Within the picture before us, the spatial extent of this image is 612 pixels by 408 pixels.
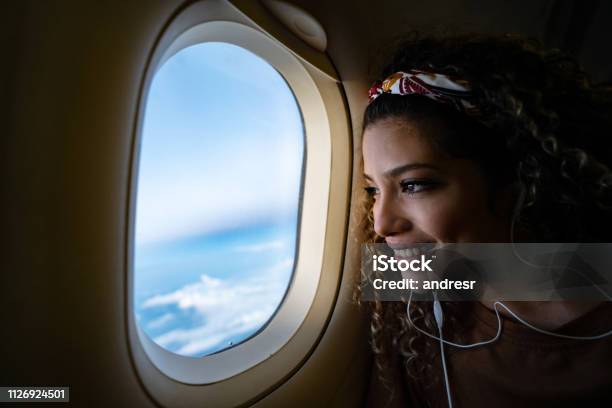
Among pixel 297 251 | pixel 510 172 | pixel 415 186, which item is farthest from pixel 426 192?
pixel 297 251

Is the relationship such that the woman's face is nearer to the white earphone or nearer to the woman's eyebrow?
the woman's eyebrow

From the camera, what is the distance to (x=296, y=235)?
149cm

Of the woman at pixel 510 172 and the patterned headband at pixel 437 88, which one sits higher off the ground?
the patterned headband at pixel 437 88

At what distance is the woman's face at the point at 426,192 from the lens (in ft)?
2.99

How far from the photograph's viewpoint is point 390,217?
39.0 inches

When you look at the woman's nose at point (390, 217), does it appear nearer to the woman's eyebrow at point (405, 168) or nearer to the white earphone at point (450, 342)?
the woman's eyebrow at point (405, 168)

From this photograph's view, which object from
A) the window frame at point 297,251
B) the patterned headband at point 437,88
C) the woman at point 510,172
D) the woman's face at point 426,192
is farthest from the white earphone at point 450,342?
the patterned headband at point 437,88

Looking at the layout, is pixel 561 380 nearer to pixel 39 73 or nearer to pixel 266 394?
pixel 266 394

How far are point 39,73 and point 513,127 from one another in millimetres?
906

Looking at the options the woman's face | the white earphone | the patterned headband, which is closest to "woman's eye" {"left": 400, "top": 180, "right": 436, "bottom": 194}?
the woman's face

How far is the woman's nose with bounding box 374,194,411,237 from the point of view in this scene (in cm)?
98

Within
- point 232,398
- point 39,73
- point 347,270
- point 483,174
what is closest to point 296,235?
point 347,270

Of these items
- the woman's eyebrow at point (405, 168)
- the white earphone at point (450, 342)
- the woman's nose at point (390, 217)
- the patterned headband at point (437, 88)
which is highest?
the patterned headband at point (437, 88)

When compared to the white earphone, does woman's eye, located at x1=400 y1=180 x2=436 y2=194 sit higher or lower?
higher
